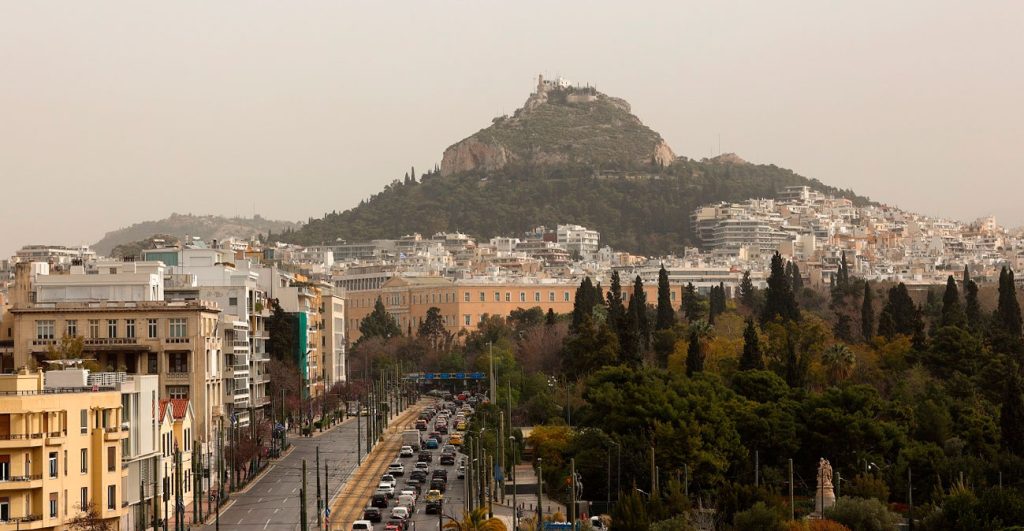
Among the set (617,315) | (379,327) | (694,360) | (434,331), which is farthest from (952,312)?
(379,327)

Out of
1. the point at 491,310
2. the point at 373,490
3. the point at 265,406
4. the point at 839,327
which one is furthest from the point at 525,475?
the point at 491,310

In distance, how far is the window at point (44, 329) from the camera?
287 feet

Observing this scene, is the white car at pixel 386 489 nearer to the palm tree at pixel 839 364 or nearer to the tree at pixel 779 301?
the palm tree at pixel 839 364

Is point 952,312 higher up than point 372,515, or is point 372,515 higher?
point 952,312

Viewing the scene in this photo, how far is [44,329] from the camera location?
87.7 m

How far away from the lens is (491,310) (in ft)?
647

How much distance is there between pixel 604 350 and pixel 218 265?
22.2 metres

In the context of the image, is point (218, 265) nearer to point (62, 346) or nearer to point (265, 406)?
point (265, 406)

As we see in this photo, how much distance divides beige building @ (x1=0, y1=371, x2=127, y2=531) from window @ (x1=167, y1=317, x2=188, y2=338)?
2024cm

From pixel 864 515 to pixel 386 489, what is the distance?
2263 cm

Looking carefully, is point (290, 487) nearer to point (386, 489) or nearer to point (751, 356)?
point (386, 489)

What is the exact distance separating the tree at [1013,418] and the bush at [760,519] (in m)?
17.4

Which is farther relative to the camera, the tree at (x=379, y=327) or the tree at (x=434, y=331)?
the tree at (x=379, y=327)

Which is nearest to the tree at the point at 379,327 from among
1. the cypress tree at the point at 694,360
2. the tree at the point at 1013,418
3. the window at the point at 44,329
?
the cypress tree at the point at 694,360
